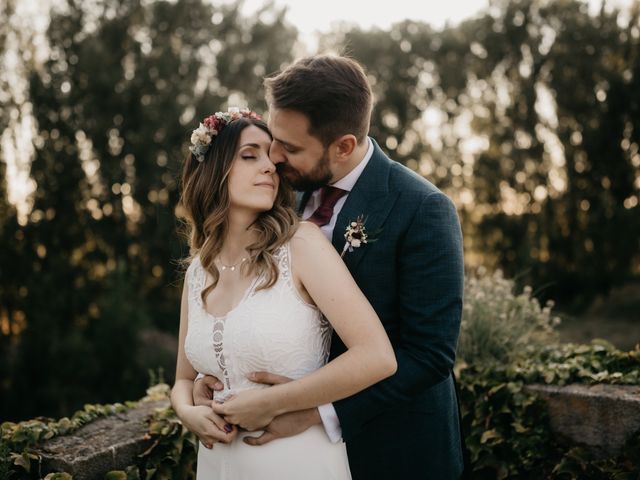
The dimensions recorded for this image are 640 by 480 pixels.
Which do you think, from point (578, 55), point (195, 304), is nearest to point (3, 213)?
point (195, 304)

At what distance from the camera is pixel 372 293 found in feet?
8.14

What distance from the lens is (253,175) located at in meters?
2.65

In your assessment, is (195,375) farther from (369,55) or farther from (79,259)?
(369,55)

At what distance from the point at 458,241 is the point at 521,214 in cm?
1246

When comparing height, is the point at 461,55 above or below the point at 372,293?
above

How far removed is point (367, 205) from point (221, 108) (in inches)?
508

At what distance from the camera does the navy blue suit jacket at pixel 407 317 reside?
7.71 feet

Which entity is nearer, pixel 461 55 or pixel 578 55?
pixel 578 55

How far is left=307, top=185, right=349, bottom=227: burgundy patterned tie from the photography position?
107 inches

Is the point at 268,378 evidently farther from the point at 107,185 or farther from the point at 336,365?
the point at 107,185

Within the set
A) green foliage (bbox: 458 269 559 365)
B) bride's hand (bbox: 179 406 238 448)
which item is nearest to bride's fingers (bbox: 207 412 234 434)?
bride's hand (bbox: 179 406 238 448)

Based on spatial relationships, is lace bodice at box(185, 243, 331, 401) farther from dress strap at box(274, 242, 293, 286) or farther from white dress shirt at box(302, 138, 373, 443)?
white dress shirt at box(302, 138, 373, 443)

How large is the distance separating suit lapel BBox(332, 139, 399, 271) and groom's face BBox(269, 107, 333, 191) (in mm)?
202

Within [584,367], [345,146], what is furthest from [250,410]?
[584,367]
